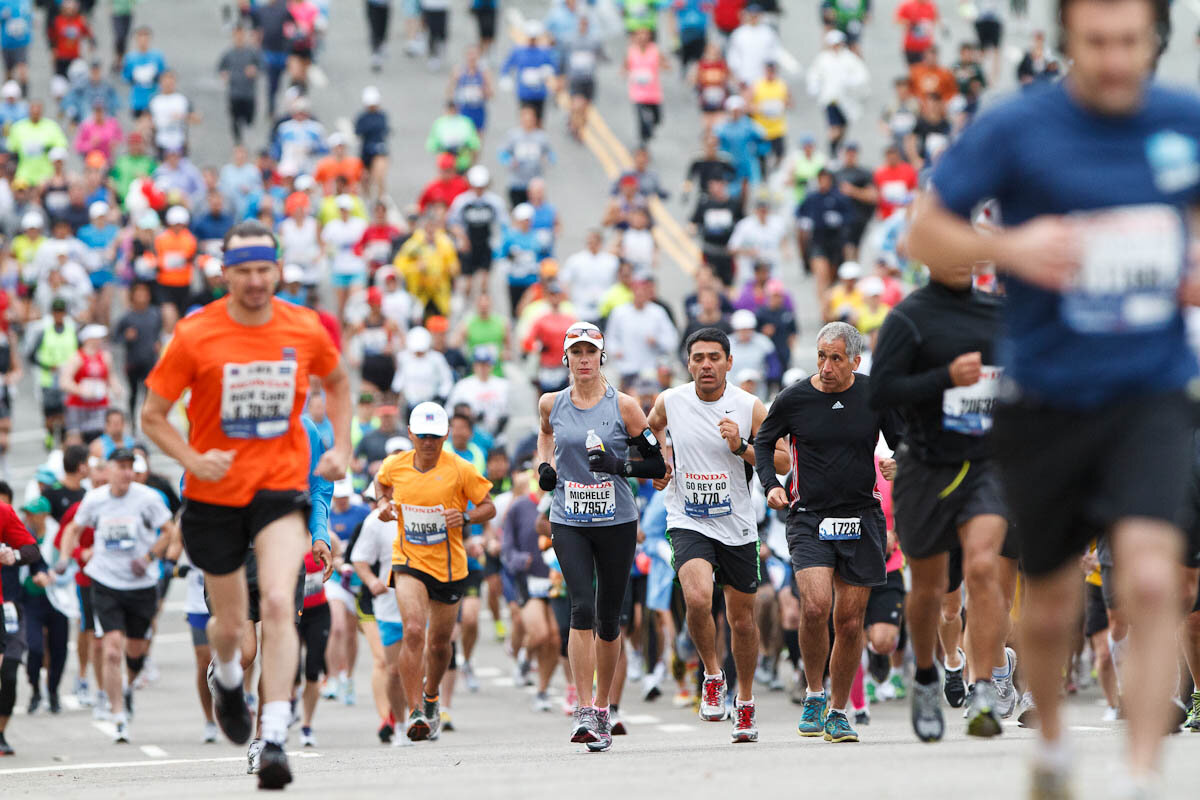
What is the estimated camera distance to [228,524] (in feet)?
28.3

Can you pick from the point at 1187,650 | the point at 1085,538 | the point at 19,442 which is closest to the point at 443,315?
the point at 19,442

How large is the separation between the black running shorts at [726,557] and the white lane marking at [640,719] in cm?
416

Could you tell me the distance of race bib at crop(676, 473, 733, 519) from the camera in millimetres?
11734

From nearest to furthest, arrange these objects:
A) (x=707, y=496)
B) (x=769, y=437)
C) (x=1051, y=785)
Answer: (x=1051, y=785) → (x=769, y=437) → (x=707, y=496)

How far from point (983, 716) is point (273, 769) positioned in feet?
10.4

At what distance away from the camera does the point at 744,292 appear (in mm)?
24672

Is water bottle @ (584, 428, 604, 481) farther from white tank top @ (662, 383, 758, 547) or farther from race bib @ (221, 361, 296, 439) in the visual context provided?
race bib @ (221, 361, 296, 439)

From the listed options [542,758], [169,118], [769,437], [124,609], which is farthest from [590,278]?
[542,758]

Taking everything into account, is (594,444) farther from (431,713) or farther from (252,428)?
(252,428)

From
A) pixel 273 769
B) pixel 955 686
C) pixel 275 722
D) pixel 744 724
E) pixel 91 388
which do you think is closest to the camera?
pixel 273 769

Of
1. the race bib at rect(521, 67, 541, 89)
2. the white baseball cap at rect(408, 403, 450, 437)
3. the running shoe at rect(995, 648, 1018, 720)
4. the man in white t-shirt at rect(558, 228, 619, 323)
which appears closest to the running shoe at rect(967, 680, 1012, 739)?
the running shoe at rect(995, 648, 1018, 720)

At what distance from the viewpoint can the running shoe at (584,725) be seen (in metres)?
10.9

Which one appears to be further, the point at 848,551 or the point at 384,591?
the point at 384,591

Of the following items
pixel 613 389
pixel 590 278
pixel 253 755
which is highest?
pixel 590 278
